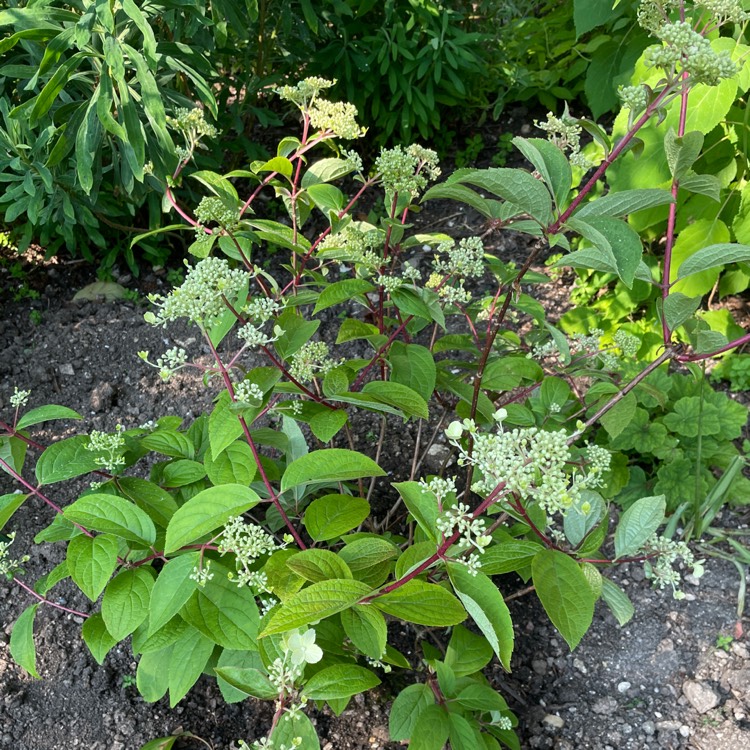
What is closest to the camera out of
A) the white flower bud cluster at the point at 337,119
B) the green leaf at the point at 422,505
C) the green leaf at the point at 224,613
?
the green leaf at the point at 422,505

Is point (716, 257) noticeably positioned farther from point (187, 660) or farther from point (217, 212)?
point (187, 660)

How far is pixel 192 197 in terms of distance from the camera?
9.42ft

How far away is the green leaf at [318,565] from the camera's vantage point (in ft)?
3.66

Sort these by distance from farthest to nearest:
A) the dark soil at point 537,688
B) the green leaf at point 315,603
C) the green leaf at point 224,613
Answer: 1. the dark soil at point 537,688
2. the green leaf at point 224,613
3. the green leaf at point 315,603

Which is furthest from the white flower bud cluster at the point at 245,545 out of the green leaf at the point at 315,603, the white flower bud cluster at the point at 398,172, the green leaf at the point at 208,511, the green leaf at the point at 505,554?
the white flower bud cluster at the point at 398,172

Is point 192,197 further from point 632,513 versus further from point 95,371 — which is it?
point 632,513

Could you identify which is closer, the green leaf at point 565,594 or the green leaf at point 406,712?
the green leaf at point 565,594

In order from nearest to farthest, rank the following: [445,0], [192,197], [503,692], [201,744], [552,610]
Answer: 1. [552,610]
2. [201,744]
3. [503,692]
4. [192,197]
5. [445,0]

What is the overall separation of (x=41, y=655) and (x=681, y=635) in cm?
176

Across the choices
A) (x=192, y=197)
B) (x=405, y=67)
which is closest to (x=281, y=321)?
(x=192, y=197)

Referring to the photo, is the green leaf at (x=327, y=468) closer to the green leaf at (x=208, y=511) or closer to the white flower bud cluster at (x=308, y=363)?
the green leaf at (x=208, y=511)

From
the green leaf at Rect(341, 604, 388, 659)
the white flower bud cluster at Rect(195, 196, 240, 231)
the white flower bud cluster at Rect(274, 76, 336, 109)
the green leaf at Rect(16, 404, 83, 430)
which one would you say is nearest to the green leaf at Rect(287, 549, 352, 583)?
the green leaf at Rect(341, 604, 388, 659)

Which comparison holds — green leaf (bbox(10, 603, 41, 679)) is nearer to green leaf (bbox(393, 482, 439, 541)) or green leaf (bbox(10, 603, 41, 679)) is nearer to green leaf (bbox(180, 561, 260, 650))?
green leaf (bbox(180, 561, 260, 650))

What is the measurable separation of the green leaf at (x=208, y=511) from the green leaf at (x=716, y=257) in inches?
31.2
